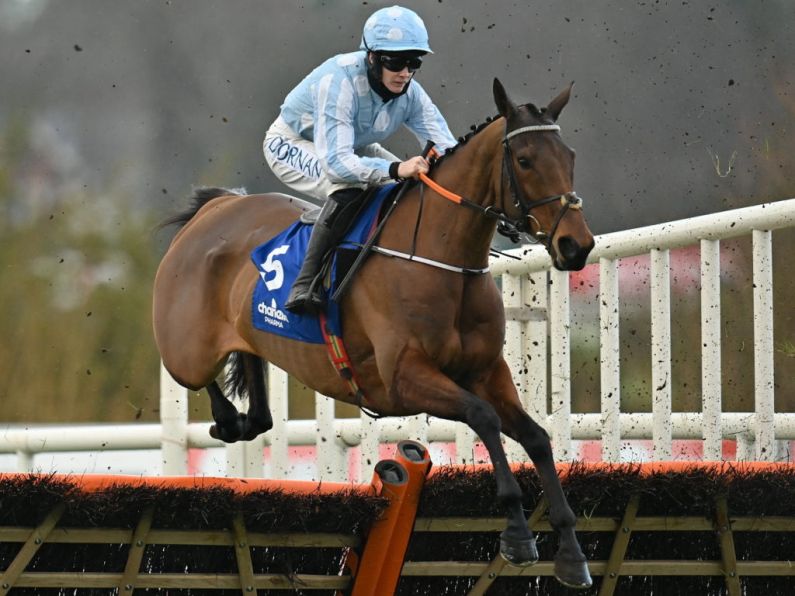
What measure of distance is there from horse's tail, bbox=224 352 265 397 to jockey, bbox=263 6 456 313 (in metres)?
0.88

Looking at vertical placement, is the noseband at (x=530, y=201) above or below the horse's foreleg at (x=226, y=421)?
above

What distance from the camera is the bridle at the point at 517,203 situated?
3557mm

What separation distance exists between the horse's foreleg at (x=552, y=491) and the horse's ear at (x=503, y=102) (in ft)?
2.83

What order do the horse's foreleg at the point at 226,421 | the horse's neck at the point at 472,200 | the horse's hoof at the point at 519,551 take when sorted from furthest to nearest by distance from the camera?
1. the horse's foreleg at the point at 226,421
2. the horse's neck at the point at 472,200
3. the horse's hoof at the point at 519,551

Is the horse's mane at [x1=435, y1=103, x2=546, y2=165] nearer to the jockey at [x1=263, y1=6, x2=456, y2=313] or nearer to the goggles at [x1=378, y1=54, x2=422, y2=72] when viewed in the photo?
the jockey at [x1=263, y1=6, x2=456, y2=313]

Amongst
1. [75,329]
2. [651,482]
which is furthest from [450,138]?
[75,329]

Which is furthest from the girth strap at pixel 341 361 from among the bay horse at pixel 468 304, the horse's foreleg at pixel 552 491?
the horse's foreleg at pixel 552 491

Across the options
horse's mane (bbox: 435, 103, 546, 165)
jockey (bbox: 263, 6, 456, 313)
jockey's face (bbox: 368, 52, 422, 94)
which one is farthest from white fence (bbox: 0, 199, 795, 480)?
jockey's face (bbox: 368, 52, 422, 94)

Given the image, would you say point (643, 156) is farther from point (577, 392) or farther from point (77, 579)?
point (77, 579)

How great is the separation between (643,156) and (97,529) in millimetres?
8540

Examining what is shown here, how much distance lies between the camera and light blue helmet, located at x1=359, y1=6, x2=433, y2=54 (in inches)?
160

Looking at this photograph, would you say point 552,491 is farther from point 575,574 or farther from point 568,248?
point 568,248

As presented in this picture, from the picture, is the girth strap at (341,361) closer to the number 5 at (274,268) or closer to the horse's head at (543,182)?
the number 5 at (274,268)

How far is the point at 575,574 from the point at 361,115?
1.67 meters
